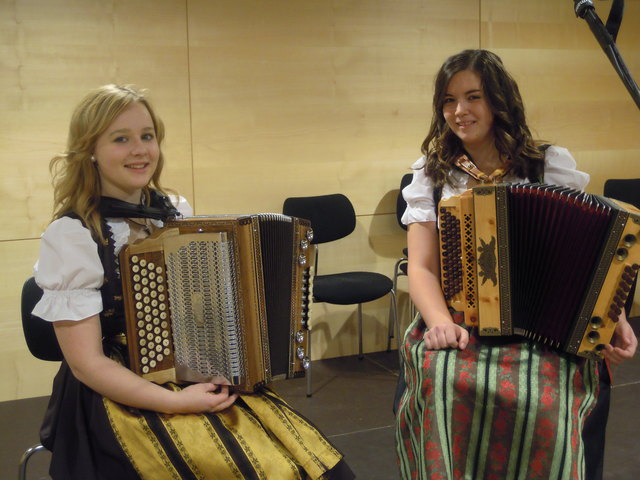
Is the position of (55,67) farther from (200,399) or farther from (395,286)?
(200,399)

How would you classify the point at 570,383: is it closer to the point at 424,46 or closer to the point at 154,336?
the point at 154,336

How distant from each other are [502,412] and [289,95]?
2336mm

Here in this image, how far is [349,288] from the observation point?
3203 millimetres

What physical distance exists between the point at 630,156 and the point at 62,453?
391cm

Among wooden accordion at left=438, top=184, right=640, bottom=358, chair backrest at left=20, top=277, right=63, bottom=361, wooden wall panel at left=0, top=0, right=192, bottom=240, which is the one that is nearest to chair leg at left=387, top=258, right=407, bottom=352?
wooden wall panel at left=0, top=0, right=192, bottom=240

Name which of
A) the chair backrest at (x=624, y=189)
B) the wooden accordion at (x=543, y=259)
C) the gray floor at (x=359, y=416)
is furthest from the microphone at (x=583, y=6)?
the chair backrest at (x=624, y=189)

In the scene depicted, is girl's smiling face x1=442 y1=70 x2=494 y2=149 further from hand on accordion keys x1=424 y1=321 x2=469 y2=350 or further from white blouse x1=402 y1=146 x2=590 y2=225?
hand on accordion keys x1=424 y1=321 x2=469 y2=350

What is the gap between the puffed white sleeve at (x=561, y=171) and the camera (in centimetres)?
185

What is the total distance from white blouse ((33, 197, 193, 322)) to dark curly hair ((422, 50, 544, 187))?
1011mm

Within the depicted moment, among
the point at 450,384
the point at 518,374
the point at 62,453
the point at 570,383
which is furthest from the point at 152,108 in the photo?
the point at 570,383

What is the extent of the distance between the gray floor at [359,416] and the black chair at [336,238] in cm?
17

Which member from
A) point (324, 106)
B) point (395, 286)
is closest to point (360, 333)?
point (395, 286)

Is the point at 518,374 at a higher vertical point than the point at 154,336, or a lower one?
lower

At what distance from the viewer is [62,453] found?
141 cm
